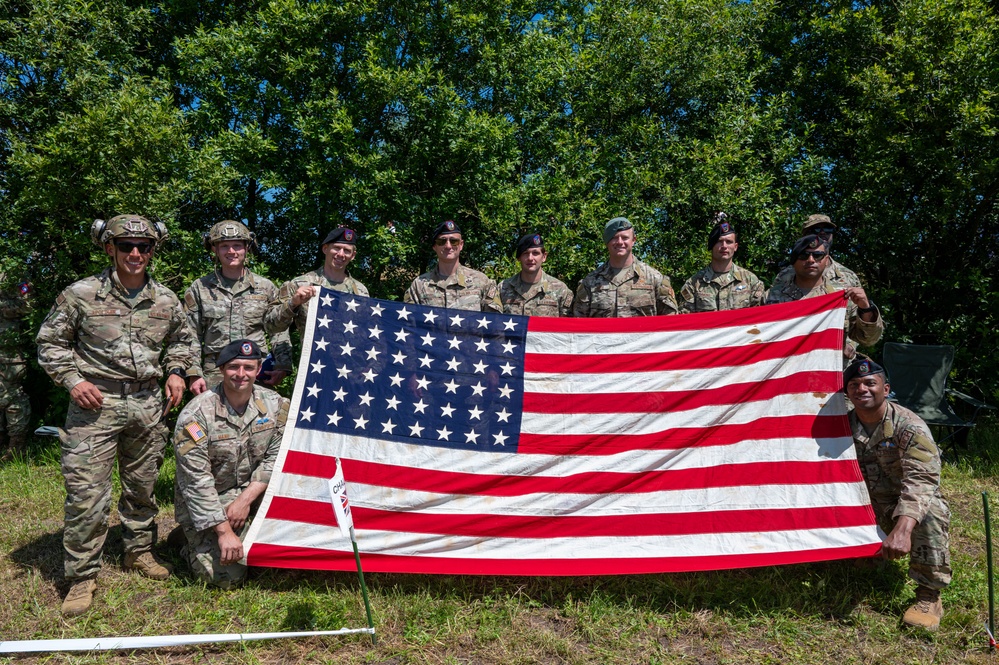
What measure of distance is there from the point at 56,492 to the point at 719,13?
8.75 m

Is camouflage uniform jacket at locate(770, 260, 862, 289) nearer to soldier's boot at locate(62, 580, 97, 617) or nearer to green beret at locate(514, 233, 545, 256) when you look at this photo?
green beret at locate(514, 233, 545, 256)

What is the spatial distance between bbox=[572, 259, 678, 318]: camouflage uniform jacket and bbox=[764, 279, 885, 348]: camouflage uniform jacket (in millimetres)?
830

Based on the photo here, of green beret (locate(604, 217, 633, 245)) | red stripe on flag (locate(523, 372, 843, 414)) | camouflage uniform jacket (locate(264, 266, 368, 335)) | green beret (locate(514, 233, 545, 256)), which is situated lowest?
red stripe on flag (locate(523, 372, 843, 414))

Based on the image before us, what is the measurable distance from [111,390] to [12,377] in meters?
4.39

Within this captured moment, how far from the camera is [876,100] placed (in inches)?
298

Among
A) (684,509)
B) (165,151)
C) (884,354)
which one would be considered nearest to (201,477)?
(684,509)

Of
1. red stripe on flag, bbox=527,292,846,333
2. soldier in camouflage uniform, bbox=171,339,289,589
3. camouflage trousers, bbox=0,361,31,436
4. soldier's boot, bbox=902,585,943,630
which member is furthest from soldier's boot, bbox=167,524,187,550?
soldier's boot, bbox=902,585,943,630

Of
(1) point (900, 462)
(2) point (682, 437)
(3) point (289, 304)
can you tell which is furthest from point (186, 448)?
(1) point (900, 462)

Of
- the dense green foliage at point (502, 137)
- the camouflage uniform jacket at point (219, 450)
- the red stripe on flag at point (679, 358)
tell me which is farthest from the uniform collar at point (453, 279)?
the camouflage uniform jacket at point (219, 450)

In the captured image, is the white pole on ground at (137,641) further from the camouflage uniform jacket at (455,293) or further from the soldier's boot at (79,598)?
the camouflage uniform jacket at (455,293)

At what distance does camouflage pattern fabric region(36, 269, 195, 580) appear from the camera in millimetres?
4172

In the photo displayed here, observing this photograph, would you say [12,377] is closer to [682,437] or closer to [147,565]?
[147,565]

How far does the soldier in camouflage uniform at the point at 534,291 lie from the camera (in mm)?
5645

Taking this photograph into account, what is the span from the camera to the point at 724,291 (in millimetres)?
5730
